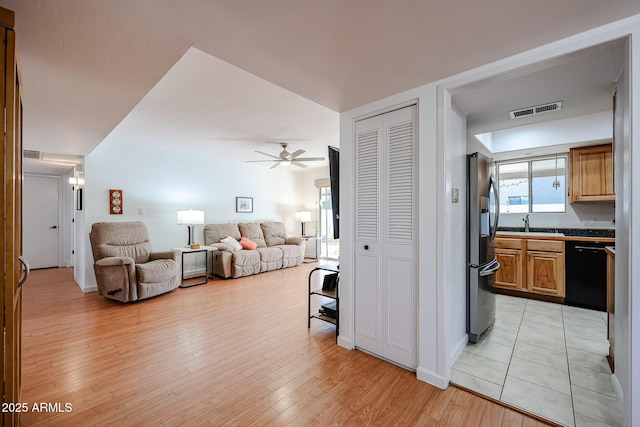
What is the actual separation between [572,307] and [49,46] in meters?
5.55

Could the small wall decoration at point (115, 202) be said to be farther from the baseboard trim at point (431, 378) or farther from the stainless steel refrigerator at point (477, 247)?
the stainless steel refrigerator at point (477, 247)

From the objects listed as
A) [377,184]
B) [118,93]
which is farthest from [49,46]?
[377,184]

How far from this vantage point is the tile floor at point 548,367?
1.71 m

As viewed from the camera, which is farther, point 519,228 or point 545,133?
point 519,228

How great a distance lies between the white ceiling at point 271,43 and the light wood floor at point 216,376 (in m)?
2.15

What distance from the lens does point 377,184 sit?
7.70ft

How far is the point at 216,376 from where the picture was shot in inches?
81.3

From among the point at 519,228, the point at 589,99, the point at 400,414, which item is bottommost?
the point at 400,414

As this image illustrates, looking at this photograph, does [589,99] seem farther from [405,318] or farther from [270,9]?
[270,9]

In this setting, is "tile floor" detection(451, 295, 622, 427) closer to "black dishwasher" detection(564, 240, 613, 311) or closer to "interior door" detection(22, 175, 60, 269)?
"black dishwasher" detection(564, 240, 613, 311)

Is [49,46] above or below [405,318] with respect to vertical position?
above

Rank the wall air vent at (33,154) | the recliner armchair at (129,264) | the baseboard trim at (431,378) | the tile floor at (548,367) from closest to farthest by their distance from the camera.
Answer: the tile floor at (548,367)
the baseboard trim at (431,378)
the recliner armchair at (129,264)
the wall air vent at (33,154)

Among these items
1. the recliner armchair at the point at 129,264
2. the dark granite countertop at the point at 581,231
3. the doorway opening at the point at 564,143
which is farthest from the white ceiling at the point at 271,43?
the dark granite countertop at the point at 581,231

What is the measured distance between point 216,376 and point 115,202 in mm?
3938
